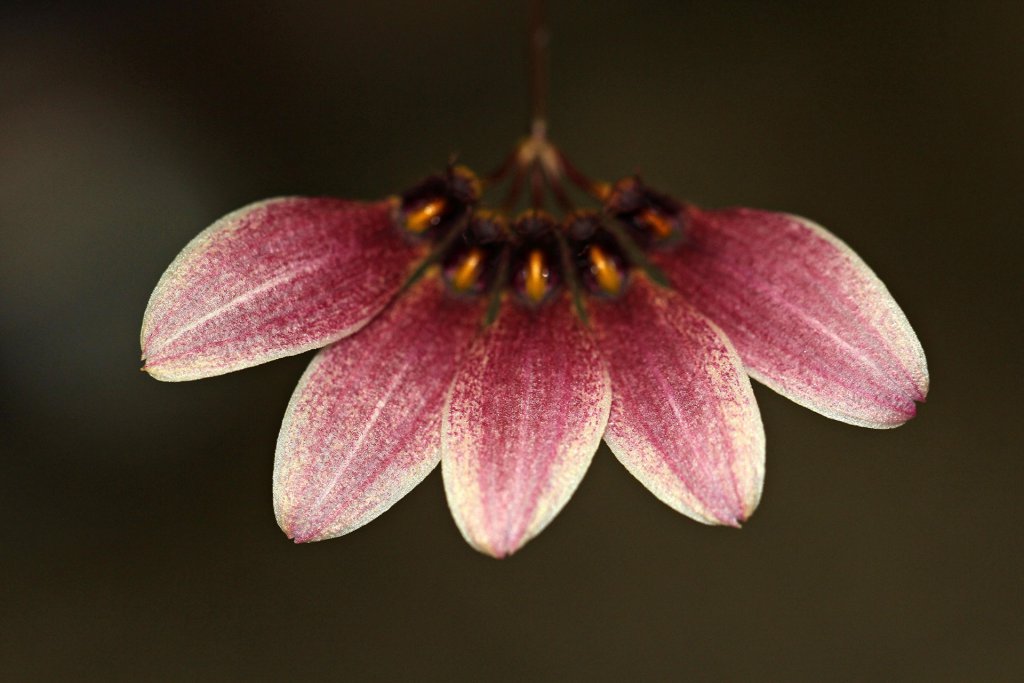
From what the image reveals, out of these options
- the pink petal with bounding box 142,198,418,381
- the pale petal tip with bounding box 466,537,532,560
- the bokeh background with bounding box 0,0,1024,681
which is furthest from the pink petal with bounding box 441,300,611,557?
the bokeh background with bounding box 0,0,1024,681

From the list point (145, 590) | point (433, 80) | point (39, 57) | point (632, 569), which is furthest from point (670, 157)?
point (145, 590)

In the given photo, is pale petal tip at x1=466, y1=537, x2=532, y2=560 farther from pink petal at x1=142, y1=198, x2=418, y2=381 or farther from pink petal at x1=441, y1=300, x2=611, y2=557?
pink petal at x1=142, y1=198, x2=418, y2=381

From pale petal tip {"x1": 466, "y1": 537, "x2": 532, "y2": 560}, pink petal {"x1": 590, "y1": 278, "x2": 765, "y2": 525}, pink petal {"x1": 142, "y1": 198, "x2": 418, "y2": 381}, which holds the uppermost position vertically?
pink petal {"x1": 142, "y1": 198, "x2": 418, "y2": 381}

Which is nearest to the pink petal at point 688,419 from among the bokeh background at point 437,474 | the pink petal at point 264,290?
the pink petal at point 264,290

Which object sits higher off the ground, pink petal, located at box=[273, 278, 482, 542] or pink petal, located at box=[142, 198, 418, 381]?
pink petal, located at box=[142, 198, 418, 381]

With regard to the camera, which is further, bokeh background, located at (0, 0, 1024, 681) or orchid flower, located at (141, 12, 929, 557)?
bokeh background, located at (0, 0, 1024, 681)

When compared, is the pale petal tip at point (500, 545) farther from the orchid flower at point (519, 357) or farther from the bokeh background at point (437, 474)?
the bokeh background at point (437, 474)

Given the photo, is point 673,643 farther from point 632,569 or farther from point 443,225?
point 443,225
